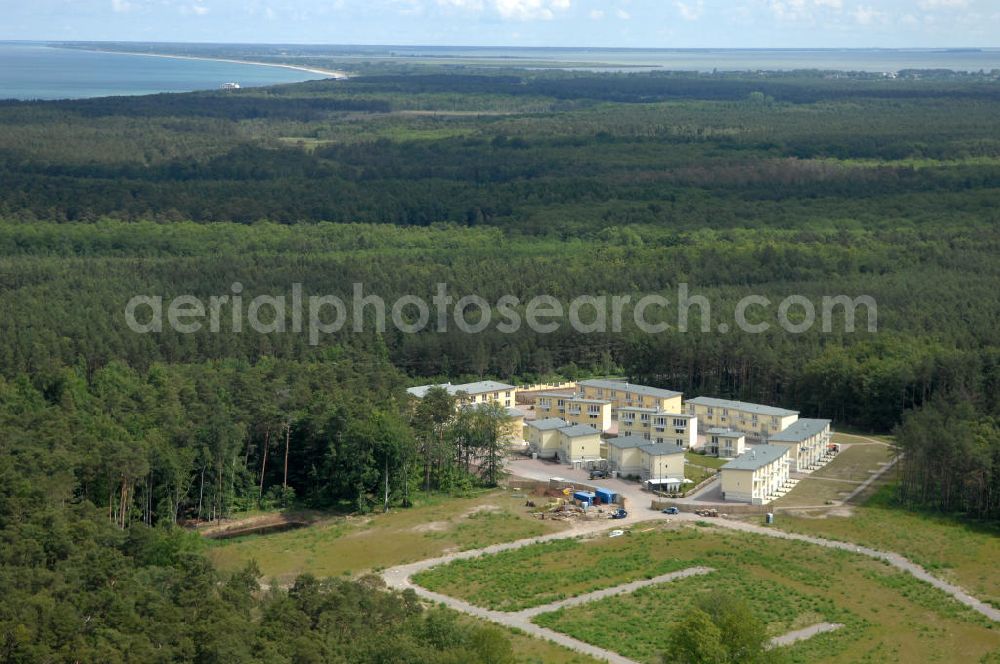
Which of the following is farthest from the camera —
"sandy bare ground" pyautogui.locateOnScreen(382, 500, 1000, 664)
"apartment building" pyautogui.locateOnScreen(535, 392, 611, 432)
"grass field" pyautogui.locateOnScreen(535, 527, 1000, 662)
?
"apartment building" pyautogui.locateOnScreen(535, 392, 611, 432)

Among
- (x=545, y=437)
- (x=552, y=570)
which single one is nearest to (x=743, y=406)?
(x=545, y=437)

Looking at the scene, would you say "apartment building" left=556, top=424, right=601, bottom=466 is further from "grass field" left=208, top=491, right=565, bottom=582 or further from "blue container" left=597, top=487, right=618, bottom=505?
"grass field" left=208, top=491, right=565, bottom=582

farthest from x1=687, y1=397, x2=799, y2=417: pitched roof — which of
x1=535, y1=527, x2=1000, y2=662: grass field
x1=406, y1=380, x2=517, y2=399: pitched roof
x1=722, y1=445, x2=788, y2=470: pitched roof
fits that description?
x1=535, y1=527, x2=1000, y2=662: grass field

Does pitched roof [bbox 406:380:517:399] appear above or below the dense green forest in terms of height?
below

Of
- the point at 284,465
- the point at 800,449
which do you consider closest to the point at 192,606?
the point at 284,465

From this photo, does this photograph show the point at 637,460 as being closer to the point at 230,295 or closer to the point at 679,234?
the point at 230,295

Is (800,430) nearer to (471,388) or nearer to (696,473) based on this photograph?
(696,473)
